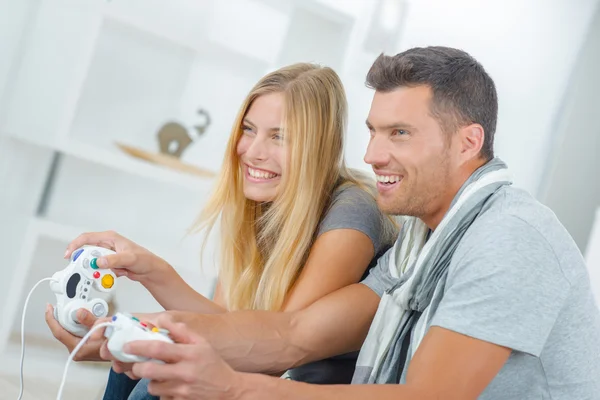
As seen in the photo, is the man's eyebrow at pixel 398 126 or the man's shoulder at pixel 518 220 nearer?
the man's shoulder at pixel 518 220

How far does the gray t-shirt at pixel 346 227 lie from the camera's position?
167 centimetres

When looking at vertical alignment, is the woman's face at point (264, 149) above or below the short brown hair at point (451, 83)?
below

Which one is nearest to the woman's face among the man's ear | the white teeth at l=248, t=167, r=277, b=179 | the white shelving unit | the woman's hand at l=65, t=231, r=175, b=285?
the white teeth at l=248, t=167, r=277, b=179

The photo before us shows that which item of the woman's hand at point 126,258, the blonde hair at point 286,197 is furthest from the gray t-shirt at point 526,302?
the woman's hand at point 126,258

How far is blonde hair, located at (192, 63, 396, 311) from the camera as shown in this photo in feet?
5.74

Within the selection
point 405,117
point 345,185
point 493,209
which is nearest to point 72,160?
point 345,185

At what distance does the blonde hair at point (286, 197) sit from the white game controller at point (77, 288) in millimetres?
431

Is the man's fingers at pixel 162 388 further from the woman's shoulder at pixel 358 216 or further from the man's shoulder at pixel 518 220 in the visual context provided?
the woman's shoulder at pixel 358 216

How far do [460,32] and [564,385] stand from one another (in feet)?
8.99

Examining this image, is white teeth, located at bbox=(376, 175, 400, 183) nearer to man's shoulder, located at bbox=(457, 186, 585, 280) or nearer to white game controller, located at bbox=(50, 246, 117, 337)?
man's shoulder, located at bbox=(457, 186, 585, 280)

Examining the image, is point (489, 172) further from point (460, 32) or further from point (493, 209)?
point (460, 32)

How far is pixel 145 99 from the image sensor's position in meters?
3.24

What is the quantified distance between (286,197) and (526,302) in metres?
0.75

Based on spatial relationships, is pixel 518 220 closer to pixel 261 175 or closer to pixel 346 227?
pixel 346 227
